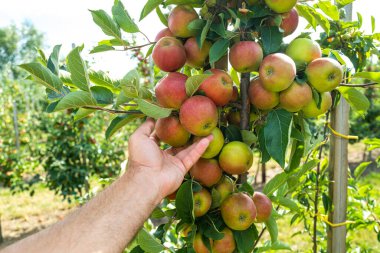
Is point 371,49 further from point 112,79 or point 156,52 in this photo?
point 112,79

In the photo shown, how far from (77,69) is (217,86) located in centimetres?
37

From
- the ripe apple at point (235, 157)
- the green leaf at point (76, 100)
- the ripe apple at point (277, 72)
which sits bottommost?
the ripe apple at point (235, 157)

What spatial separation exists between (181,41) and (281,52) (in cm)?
29

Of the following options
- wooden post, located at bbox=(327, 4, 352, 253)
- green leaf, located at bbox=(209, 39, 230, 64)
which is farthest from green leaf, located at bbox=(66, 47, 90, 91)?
wooden post, located at bbox=(327, 4, 352, 253)

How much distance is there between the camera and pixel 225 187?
1.09 metres

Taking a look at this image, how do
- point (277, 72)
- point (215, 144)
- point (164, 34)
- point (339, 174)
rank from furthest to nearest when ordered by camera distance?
point (339, 174), point (164, 34), point (215, 144), point (277, 72)

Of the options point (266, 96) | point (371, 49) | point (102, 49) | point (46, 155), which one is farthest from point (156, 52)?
point (46, 155)

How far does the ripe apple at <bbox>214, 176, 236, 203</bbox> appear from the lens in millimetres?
1080

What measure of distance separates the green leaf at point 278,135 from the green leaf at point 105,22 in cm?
53

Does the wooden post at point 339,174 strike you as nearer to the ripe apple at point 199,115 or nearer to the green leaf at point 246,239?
the green leaf at point 246,239

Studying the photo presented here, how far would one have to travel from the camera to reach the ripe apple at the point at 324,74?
0.93 metres

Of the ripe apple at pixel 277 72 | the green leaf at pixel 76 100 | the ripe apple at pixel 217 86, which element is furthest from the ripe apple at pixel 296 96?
the green leaf at pixel 76 100

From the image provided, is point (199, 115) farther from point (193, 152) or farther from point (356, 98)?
point (356, 98)

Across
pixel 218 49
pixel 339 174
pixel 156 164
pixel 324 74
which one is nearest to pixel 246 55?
pixel 218 49
